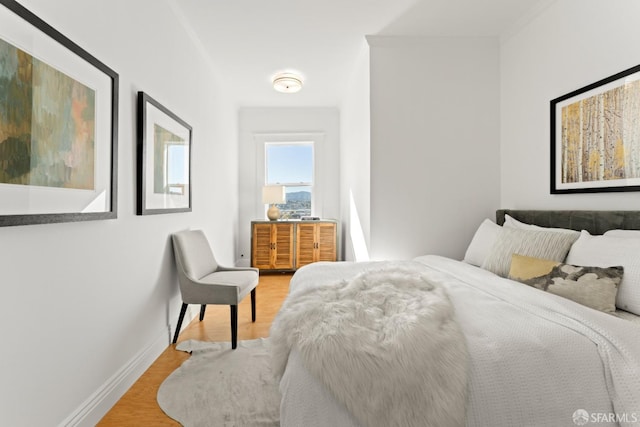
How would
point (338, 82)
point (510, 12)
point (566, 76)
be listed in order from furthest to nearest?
point (338, 82), point (510, 12), point (566, 76)

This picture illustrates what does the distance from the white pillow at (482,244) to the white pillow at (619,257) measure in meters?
0.61

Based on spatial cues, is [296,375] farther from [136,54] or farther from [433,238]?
[433,238]

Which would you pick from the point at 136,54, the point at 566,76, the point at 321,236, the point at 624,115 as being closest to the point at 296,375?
the point at 136,54

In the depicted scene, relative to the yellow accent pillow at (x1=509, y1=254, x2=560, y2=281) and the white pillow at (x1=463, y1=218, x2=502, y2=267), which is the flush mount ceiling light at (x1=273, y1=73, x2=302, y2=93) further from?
the yellow accent pillow at (x1=509, y1=254, x2=560, y2=281)

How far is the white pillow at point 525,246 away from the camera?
2041 millimetres

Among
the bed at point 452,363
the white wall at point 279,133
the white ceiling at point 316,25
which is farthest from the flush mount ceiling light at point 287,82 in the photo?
the bed at point 452,363

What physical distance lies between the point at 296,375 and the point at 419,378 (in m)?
0.41

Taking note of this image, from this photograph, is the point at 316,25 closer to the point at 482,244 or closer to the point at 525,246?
the point at 482,244

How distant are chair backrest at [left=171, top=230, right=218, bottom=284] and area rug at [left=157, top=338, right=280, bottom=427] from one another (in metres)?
0.60

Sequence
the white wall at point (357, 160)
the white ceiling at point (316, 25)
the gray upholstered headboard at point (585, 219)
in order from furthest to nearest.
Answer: the white wall at point (357, 160)
the white ceiling at point (316, 25)
the gray upholstered headboard at point (585, 219)

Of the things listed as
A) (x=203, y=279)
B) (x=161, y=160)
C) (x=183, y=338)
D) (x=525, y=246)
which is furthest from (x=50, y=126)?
(x=525, y=246)

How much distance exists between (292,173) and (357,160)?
1902 millimetres

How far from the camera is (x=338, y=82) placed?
14.6ft

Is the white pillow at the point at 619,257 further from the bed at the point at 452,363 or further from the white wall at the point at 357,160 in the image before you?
the white wall at the point at 357,160
